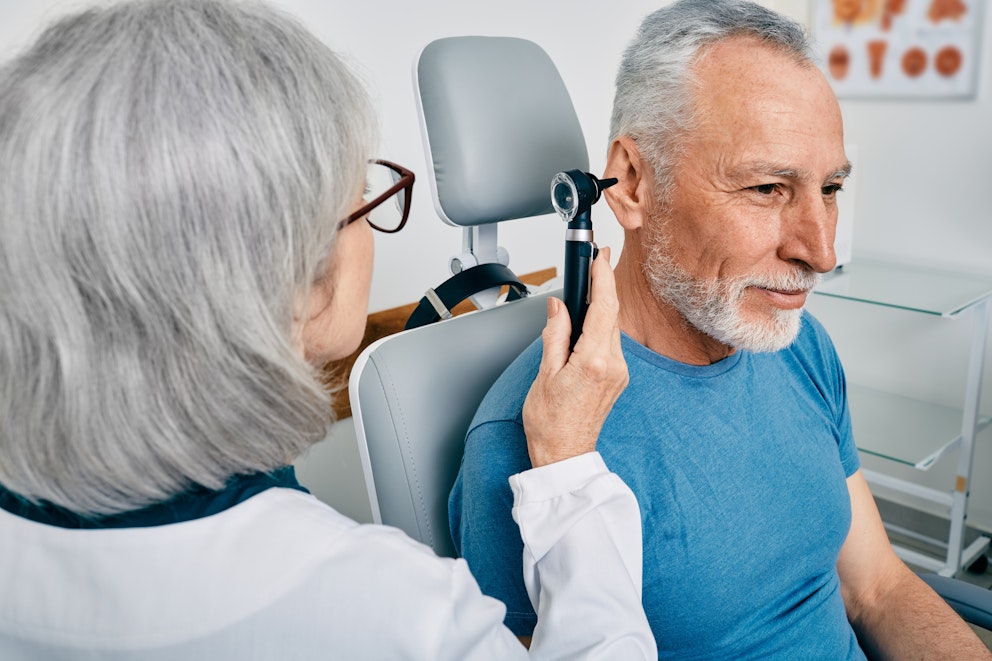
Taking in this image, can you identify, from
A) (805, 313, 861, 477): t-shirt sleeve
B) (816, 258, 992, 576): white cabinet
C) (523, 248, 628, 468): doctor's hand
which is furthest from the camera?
(816, 258, 992, 576): white cabinet

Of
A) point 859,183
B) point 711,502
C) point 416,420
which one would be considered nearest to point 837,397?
point 711,502

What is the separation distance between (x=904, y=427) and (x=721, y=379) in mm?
1394

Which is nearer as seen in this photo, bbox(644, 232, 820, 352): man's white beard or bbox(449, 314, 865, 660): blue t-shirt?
bbox(449, 314, 865, 660): blue t-shirt

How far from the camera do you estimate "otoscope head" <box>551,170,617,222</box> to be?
0.94m

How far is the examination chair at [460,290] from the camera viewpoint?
1048 mm

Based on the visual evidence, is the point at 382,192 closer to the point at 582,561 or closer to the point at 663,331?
the point at 582,561

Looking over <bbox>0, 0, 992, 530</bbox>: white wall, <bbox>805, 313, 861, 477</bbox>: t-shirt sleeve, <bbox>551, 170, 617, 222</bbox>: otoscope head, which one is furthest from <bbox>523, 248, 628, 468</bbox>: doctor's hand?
<bbox>0, 0, 992, 530</bbox>: white wall

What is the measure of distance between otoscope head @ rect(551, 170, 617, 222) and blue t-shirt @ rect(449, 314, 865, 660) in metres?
0.20

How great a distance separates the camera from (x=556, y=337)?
2.97 ft

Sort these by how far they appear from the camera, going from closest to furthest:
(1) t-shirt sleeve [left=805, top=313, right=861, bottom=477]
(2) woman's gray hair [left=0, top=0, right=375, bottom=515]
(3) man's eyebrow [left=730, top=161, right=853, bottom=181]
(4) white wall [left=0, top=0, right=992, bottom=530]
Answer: (2) woman's gray hair [left=0, top=0, right=375, bottom=515] < (3) man's eyebrow [left=730, top=161, right=853, bottom=181] < (1) t-shirt sleeve [left=805, top=313, right=861, bottom=477] < (4) white wall [left=0, top=0, right=992, bottom=530]

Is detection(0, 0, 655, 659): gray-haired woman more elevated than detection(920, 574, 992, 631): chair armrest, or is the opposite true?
detection(0, 0, 655, 659): gray-haired woman

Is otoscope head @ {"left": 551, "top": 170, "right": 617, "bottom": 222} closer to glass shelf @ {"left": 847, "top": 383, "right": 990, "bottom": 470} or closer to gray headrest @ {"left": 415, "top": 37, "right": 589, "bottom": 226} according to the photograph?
gray headrest @ {"left": 415, "top": 37, "right": 589, "bottom": 226}

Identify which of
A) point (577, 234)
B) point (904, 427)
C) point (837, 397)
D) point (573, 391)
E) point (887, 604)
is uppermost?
point (577, 234)

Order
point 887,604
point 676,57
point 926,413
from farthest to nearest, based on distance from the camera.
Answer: point 926,413, point 887,604, point 676,57
